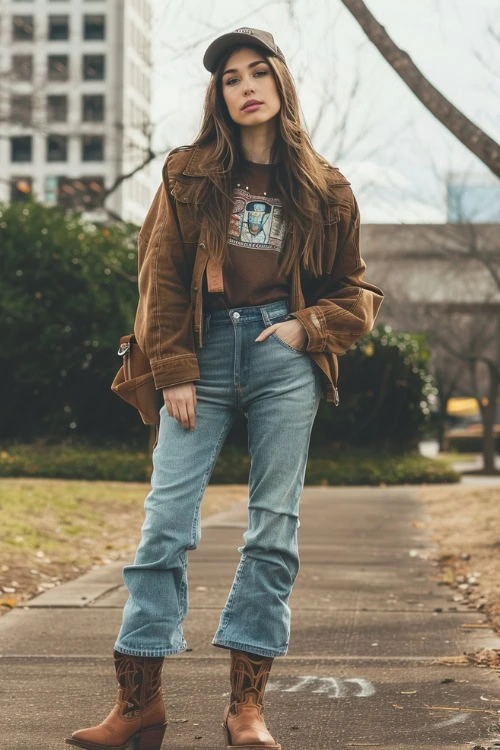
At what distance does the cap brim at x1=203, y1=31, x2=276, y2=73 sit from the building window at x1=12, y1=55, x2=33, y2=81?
1825 cm

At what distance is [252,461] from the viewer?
338 centimetres

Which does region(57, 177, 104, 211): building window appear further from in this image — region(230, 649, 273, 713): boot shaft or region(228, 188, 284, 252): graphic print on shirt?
region(230, 649, 273, 713): boot shaft

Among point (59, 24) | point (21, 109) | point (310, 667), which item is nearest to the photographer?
point (310, 667)

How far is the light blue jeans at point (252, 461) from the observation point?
327cm

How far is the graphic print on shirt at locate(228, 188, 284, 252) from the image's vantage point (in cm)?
339

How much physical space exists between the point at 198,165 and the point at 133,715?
4.97 ft

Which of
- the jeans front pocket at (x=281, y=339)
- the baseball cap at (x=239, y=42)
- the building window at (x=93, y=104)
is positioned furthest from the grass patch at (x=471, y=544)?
the building window at (x=93, y=104)

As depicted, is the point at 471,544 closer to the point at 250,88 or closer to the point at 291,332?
the point at 291,332

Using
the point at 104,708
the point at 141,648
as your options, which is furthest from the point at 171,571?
the point at 104,708

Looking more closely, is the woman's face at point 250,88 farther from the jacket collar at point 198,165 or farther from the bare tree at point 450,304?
the bare tree at point 450,304

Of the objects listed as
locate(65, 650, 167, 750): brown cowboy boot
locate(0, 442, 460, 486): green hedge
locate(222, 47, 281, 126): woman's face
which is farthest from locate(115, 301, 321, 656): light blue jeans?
locate(0, 442, 460, 486): green hedge

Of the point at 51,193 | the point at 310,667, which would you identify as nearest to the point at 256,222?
the point at 310,667

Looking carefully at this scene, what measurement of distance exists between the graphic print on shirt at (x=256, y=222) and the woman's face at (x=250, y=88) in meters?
0.21

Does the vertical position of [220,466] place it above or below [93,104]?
below
